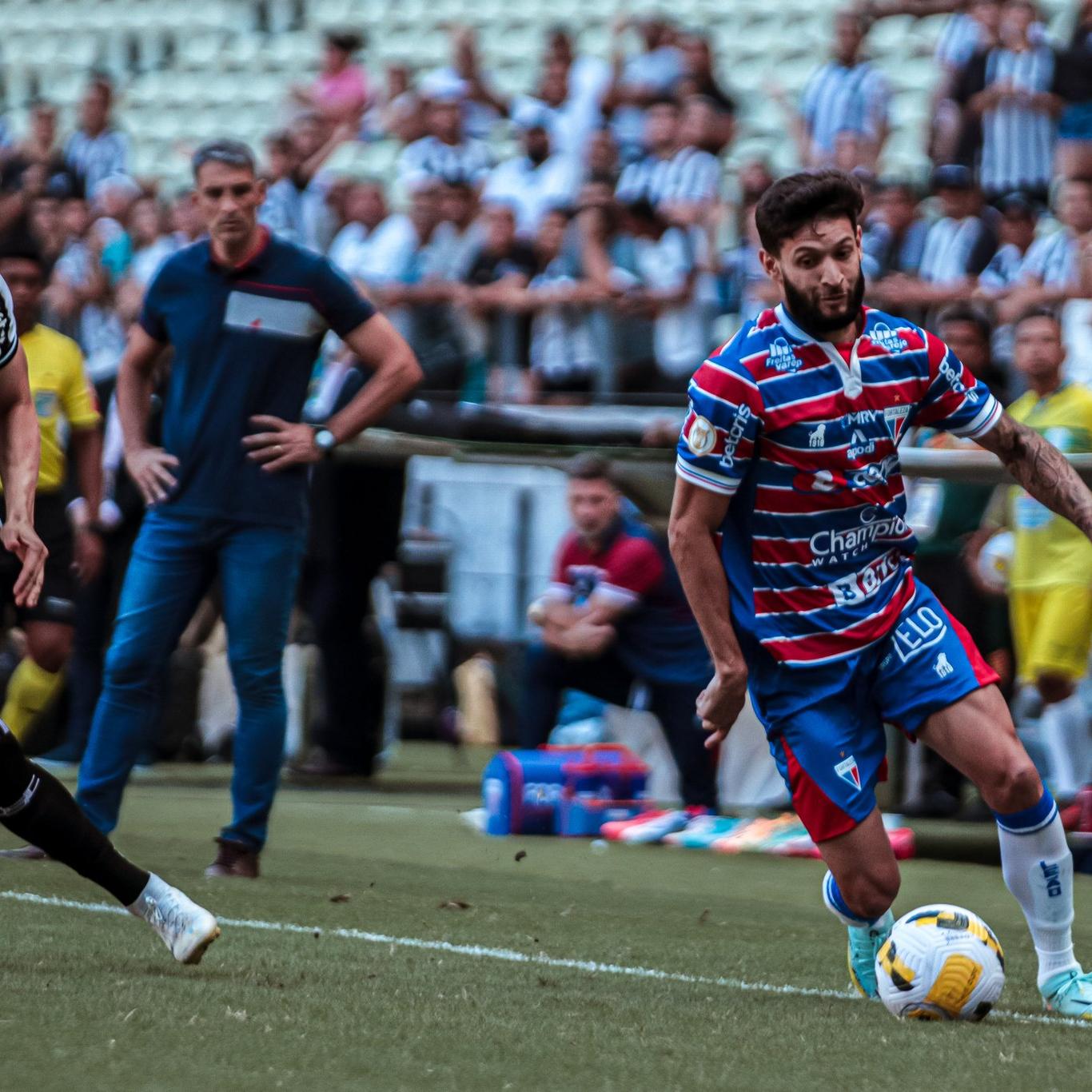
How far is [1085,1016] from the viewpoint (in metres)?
4.96

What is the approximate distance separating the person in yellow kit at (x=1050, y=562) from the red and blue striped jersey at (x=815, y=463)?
15.1 ft

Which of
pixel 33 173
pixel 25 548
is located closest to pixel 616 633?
pixel 25 548

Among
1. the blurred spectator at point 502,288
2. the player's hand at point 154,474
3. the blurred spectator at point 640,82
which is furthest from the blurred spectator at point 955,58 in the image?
the player's hand at point 154,474

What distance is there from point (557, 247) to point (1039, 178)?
3.29 meters

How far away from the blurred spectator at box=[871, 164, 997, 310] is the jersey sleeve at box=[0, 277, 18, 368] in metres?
8.27

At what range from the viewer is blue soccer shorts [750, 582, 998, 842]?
5.04 m

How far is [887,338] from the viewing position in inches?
201

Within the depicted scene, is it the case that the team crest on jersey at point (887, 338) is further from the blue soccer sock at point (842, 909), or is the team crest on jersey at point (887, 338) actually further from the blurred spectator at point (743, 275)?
the blurred spectator at point (743, 275)

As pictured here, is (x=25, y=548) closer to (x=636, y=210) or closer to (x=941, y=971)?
(x=941, y=971)

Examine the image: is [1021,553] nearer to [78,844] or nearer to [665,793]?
[665,793]

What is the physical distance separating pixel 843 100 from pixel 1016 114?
1544 millimetres

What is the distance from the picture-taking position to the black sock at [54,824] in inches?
195

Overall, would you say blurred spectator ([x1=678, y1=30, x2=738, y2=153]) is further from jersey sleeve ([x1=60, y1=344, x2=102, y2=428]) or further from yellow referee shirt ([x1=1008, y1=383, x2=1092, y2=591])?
jersey sleeve ([x1=60, y1=344, x2=102, y2=428])

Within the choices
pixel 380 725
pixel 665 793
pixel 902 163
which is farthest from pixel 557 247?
pixel 665 793
